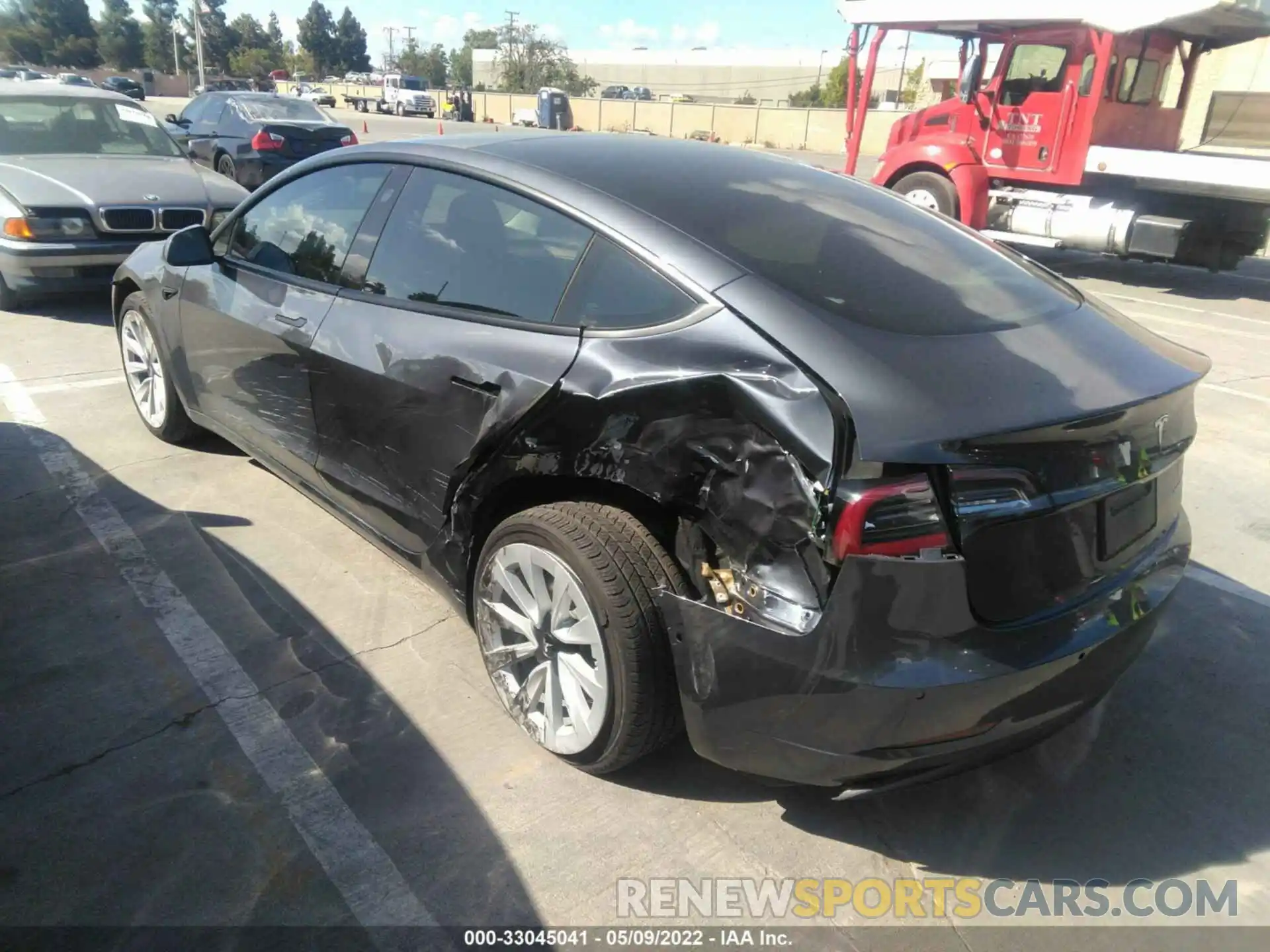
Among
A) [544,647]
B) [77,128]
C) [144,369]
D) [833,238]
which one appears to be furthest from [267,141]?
[544,647]

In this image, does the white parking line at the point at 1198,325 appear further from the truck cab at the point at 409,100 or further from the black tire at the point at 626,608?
the truck cab at the point at 409,100

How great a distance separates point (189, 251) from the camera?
161 inches

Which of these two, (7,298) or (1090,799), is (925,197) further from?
(1090,799)

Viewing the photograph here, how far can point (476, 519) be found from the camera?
2.84 metres

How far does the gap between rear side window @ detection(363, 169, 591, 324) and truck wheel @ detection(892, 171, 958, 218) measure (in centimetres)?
944

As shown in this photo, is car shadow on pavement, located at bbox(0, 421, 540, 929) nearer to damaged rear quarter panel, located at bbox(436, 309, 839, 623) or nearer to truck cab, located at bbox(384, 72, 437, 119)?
damaged rear quarter panel, located at bbox(436, 309, 839, 623)

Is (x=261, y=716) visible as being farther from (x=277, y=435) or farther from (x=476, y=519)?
(x=277, y=435)

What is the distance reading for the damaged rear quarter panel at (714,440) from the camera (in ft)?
6.81

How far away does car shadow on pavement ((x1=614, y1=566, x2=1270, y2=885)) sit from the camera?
2.48 meters

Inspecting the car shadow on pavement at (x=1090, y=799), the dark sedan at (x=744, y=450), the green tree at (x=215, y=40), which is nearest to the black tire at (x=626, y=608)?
the dark sedan at (x=744, y=450)

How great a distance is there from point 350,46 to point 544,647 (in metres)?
135

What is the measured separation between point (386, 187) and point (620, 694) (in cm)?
200

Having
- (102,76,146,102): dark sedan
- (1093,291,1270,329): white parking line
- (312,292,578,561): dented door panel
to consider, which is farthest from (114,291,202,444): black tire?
(102,76,146,102): dark sedan

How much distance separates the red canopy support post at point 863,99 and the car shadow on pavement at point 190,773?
1097 cm
